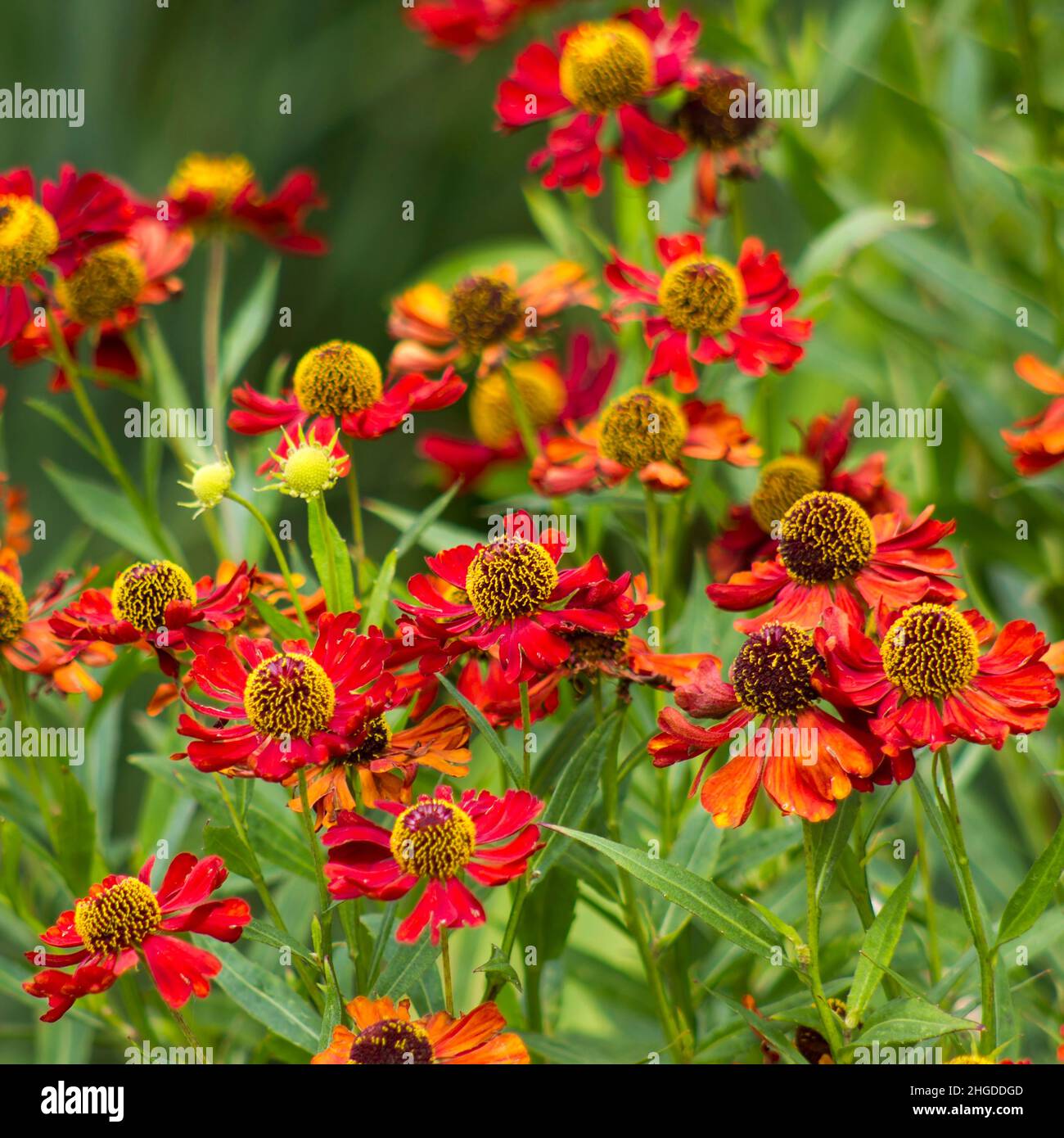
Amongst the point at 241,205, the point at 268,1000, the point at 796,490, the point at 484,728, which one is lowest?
the point at 268,1000

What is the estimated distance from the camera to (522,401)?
3.04ft

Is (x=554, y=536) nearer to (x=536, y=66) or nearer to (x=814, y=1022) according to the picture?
(x=814, y=1022)

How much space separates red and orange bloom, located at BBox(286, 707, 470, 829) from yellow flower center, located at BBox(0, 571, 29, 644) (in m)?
0.16

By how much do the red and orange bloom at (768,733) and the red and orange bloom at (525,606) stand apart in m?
0.04

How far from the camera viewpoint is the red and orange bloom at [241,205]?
2.90 ft

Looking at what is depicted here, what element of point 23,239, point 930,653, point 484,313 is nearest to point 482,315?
point 484,313

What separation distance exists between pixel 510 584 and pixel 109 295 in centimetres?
34

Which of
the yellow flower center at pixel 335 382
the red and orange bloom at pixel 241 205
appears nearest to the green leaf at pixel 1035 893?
the yellow flower center at pixel 335 382

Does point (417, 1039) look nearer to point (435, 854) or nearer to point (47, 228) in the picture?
point (435, 854)

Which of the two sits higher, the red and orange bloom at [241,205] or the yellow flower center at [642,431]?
the red and orange bloom at [241,205]

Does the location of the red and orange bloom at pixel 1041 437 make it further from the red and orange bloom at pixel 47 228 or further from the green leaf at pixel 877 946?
the red and orange bloom at pixel 47 228

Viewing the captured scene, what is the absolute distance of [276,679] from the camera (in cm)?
50

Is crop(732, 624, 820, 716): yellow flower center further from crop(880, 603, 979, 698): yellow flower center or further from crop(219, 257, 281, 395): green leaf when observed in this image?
crop(219, 257, 281, 395): green leaf
